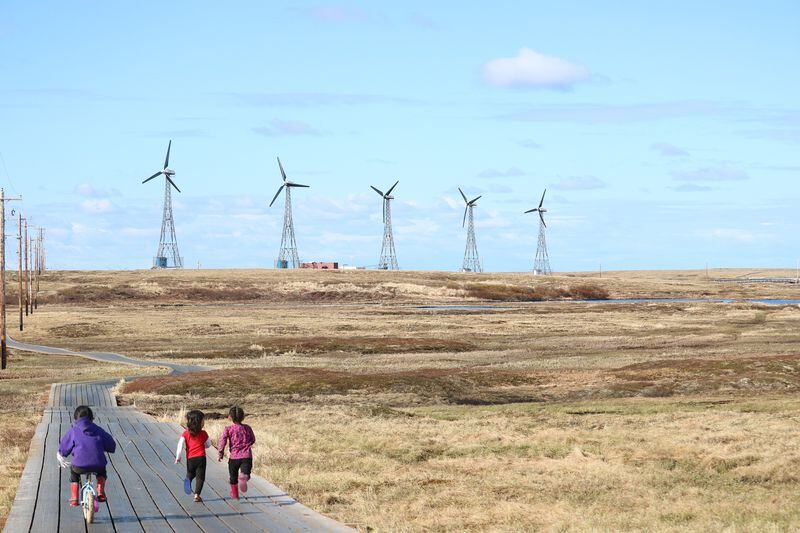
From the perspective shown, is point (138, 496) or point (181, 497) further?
point (138, 496)

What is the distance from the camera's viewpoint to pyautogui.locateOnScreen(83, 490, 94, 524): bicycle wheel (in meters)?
17.0

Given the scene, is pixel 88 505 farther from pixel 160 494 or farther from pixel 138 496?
pixel 160 494

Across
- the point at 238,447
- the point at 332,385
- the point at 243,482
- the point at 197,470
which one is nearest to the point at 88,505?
the point at 197,470

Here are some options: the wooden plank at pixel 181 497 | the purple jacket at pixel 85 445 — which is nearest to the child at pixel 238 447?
the wooden plank at pixel 181 497

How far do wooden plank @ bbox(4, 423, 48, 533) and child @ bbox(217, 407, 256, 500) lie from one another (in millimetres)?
3594

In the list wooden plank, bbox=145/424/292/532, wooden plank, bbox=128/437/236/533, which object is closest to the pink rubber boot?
wooden plank, bbox=145/424/292/532

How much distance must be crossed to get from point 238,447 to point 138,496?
248 centimetres

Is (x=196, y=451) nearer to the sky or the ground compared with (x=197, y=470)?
nearer to the sky

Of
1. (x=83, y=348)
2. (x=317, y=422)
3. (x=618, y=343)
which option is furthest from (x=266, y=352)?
(x=317, y=422)

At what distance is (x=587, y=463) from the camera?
84.9ft

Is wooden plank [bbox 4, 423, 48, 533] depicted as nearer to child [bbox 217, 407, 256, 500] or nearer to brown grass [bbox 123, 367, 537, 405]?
child [bbox 217, 407, 256, 500]

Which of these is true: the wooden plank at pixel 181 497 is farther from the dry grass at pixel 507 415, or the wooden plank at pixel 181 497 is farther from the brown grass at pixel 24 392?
the brown grass at pixel 24 392

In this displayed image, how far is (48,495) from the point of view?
19594 millimetres

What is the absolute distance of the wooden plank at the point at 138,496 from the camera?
1716 centimetres
